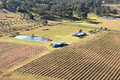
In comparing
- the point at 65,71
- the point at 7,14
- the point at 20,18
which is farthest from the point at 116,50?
the point at 7,14

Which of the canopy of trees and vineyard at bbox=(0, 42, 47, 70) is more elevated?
the canopy of trees

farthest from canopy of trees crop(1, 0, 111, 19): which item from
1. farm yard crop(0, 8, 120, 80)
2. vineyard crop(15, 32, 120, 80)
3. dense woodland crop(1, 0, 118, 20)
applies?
vineyard crop(15, 32, 120, 80)

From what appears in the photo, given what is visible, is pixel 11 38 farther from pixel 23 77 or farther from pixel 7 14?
pixel 7 14

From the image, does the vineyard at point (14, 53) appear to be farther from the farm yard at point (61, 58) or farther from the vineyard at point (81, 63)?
the vineyard at point (81, 63)

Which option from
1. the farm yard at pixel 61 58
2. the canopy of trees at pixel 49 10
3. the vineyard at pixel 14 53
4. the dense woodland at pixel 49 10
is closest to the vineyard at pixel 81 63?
the farm yard at pixel 61 58

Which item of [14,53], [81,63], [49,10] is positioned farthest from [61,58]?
[49,10]

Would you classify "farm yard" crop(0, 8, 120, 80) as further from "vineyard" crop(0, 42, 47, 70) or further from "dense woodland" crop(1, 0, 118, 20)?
"dense woodland" crop(1, 0, 118, 20)
